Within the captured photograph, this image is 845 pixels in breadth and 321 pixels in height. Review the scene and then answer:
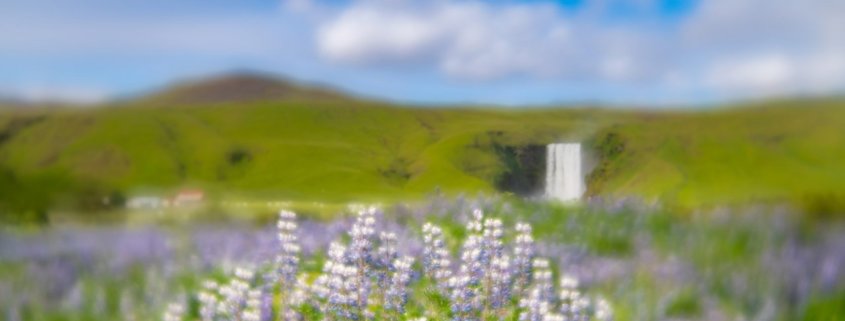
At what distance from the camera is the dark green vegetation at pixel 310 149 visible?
6.73 metres

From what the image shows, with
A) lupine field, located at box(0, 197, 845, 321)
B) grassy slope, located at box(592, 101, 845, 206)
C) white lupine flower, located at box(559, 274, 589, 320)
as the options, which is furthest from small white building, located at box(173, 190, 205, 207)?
white lupine flower, located at box(559, 274, 589, 320)

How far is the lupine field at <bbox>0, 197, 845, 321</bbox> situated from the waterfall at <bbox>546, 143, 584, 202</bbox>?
0.55 m

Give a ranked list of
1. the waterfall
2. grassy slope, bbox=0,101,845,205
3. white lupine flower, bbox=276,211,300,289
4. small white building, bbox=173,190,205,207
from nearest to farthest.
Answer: white lupine flower, bbox=276,211,300,289 → small white building, bbox=173,190,205,207 → grassy slope, bbox=0,101,845,205 → the waterfall

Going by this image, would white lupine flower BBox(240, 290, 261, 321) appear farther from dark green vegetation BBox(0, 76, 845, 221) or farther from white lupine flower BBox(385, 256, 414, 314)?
dark green vegetation BBox(0, 76, 845, 221)

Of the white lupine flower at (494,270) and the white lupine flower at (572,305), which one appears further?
the white lupine flower at (494,270)

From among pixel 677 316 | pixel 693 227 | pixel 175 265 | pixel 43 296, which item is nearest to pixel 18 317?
pixel 43 296

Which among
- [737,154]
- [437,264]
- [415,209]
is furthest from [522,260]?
[737,154]

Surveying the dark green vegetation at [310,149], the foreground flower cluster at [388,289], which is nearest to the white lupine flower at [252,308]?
the foreground flower cluster at [388,289]

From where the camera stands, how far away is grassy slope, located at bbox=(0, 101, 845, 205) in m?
6.79

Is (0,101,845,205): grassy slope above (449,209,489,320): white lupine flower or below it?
above

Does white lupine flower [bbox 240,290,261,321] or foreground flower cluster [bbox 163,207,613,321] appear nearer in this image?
white lupine flower [bbox 240,290,261,321]

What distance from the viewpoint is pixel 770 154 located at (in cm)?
815

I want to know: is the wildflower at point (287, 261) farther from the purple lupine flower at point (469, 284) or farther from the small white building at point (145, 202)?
the small white building at point (145, 202)

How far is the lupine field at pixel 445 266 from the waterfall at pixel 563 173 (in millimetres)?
547
